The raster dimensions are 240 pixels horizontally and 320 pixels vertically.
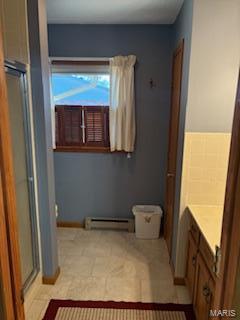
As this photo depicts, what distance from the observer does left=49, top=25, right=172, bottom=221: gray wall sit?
2.98 metres

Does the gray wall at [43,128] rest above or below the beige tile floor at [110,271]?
above

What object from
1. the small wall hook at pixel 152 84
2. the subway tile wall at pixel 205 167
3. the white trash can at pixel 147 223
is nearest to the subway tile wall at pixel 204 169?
the subway tile wall at pixel 205 167

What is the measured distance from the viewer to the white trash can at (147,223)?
3.16 m

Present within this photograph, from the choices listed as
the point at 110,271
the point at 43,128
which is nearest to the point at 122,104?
the point at 43,128

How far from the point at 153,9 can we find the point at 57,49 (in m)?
1.25

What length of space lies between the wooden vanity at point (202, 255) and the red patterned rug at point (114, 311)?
195 millimetres

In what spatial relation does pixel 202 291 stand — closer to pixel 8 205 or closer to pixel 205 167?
pixel 205 167

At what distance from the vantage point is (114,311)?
80.3 inches

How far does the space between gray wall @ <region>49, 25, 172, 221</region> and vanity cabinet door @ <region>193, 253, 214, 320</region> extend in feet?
5.03

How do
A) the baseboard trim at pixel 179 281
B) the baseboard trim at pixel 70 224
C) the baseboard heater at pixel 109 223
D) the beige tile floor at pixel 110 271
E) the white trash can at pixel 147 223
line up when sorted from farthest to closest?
the baseboard trim at pixel 70 224
the baseboard heater at pixel 109 223
the white trash can at pixel 147 223
the baseboard trim at pixel 179 281
the beige tile floor at pixel 110 271

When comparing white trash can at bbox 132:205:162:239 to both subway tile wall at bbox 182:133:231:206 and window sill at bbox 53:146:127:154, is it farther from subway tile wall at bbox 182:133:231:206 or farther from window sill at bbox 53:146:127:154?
subway tile wall at bbox 182:133:231:206

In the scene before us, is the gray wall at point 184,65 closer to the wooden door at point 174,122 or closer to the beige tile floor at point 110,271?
the wooden door at point 174,122

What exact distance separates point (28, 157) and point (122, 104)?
4.67ft

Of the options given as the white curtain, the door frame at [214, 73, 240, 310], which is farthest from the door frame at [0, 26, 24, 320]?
the white curtain
